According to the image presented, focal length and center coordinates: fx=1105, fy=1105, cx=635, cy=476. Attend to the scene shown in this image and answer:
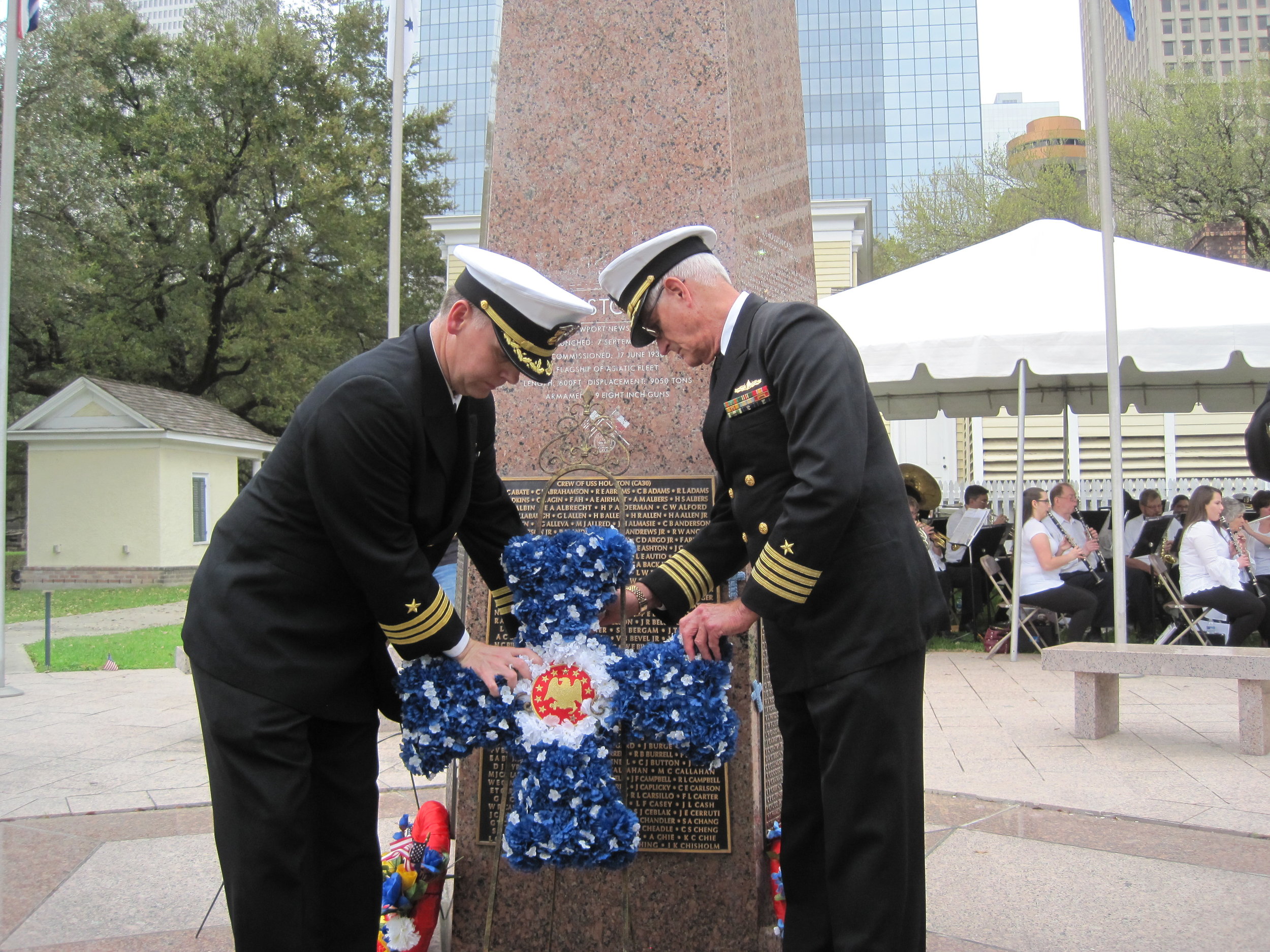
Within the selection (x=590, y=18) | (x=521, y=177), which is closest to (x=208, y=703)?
(x=521, y=177)

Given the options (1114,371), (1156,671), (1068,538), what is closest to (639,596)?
(1156,671)

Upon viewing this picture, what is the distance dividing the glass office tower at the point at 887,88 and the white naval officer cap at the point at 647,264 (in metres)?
94.5

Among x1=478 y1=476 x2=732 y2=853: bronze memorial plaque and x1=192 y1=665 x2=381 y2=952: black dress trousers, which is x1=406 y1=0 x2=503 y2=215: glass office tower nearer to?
x1=478 y1=476 x2=732 y2=853: bronze memorial plaque

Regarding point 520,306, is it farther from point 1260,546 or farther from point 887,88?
point 887,88

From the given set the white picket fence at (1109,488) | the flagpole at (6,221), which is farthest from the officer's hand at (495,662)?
the white picket fence at (1109,488)

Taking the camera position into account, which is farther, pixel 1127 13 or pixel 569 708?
pixel 1127 13

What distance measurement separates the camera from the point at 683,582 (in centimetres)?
320

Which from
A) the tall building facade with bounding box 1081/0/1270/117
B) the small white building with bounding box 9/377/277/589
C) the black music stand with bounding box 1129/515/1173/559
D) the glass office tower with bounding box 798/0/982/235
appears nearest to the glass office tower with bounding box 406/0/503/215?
the glass office tower with bounding box 798/0/982/235

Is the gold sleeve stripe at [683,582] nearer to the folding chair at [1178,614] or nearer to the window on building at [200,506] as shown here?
the folding chair at [1178,614]

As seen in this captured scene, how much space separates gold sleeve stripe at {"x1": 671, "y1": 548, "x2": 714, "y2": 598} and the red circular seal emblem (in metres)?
0.50

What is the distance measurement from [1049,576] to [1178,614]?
1206mm

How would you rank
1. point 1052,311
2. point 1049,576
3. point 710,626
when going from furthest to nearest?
point 1049,576, point 1052,311, point 710,626

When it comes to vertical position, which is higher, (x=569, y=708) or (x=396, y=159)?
(x=396, y=159)

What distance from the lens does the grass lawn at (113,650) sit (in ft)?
36.2
